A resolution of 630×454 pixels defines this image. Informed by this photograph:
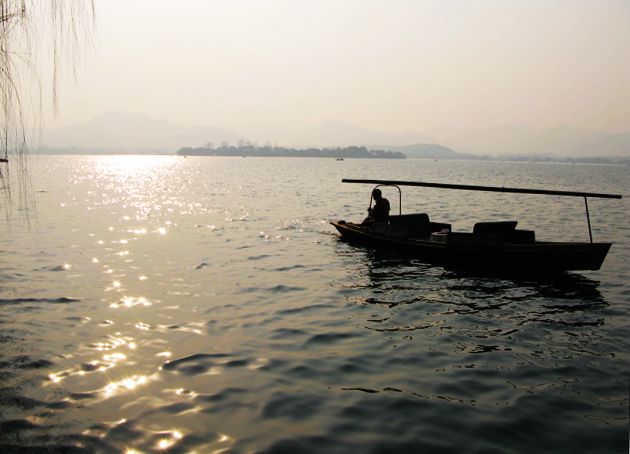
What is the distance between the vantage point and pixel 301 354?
926 cm

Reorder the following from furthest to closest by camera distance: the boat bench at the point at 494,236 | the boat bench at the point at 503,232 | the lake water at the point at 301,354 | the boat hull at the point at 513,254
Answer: the boat bench at the point at 503,232 → the boat bench at the point at 494,236 → the boat hull at the point at 513,254 → the lake water at the point at 301,354

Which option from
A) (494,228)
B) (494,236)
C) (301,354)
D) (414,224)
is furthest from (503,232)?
(301,354)

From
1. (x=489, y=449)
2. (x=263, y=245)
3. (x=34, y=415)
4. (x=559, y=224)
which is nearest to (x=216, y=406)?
(x=34, y=415)

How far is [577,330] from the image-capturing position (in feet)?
36.4

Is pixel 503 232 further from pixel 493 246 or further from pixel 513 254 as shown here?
pixel 513 254

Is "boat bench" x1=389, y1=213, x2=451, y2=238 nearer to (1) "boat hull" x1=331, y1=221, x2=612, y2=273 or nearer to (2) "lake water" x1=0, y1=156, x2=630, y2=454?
(1) "boat hull" x1=331, y1=221, x2=612, y2=273

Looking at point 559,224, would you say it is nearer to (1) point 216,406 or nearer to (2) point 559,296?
(2) point 559,296

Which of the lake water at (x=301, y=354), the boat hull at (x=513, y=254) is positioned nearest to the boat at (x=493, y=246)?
the boat hull at (x=513, y=254)

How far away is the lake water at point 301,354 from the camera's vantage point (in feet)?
21.2

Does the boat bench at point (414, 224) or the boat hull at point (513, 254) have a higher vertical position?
the boat bench at point (414, 224)

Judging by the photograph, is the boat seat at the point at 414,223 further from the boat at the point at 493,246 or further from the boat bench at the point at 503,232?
the boat bench at the point at 503,232

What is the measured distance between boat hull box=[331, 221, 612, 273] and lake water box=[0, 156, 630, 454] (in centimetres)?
61

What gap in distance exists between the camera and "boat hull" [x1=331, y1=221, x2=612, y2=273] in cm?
1527

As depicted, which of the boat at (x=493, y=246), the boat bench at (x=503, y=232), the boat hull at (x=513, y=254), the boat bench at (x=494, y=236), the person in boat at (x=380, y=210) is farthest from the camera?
the person in boat at (x=380, y=210)
